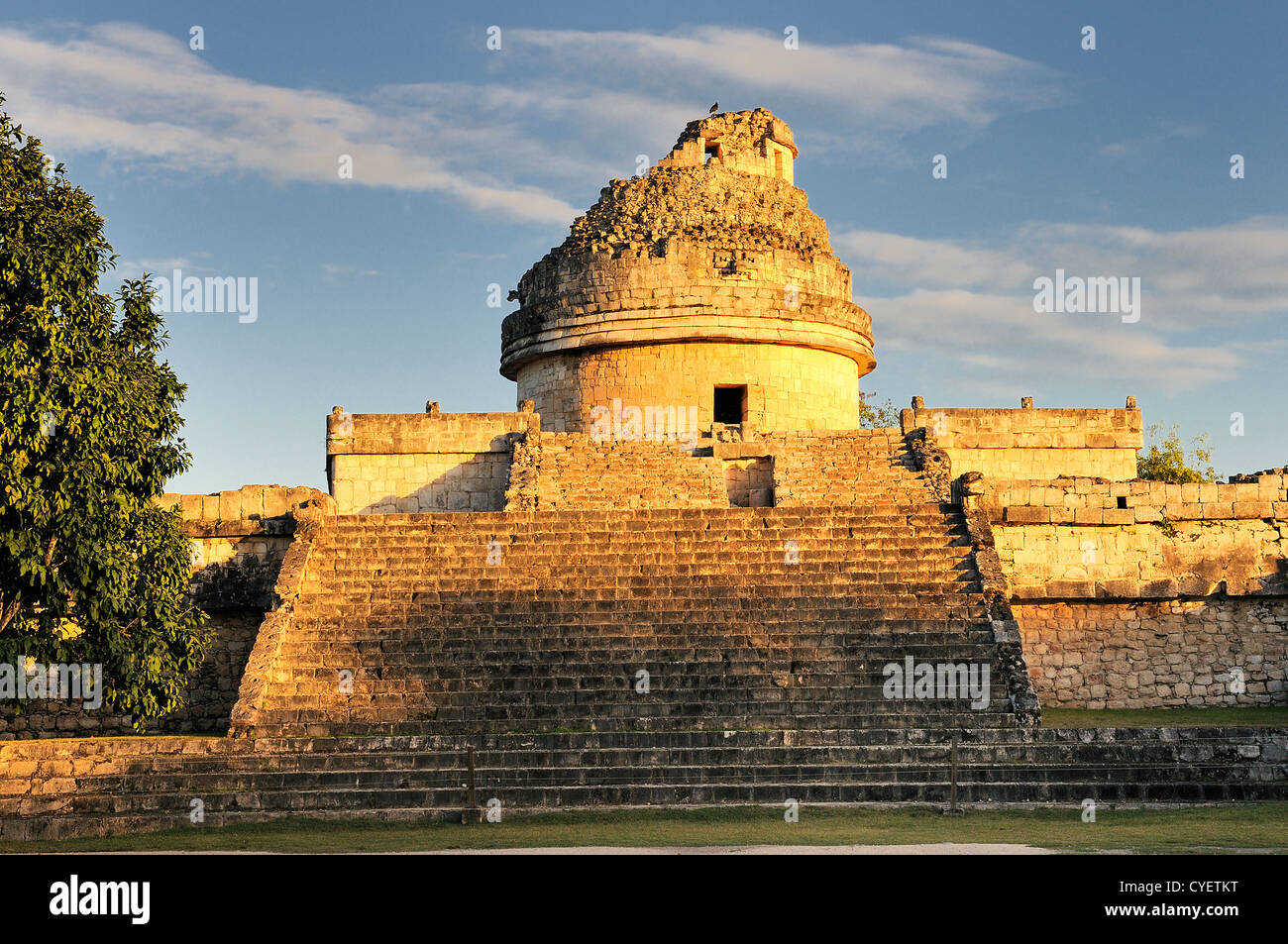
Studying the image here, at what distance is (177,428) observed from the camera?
1402 cm

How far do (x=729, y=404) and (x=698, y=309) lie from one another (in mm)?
1849

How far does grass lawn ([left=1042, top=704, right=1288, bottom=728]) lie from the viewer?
14.0m

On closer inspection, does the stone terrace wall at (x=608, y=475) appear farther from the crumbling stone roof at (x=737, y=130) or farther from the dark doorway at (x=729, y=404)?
the crumbling stone roof at (x=737, y=130)

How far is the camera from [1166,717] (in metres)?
15.0

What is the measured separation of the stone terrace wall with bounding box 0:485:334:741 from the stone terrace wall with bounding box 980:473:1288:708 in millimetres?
8962

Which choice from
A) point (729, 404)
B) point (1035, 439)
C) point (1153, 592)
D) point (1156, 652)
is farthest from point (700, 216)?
point (1156, 652)

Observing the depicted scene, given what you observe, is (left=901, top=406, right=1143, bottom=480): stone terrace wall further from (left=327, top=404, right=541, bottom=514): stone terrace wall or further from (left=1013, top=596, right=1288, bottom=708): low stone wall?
(left=327, top=404, right=541, bottom=514): stone terrace wall

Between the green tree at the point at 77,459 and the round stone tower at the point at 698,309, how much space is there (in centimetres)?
1014

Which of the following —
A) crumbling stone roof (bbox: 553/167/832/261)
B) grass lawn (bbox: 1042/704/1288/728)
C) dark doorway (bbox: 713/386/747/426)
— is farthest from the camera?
crumbling stone roof (bbox: 553/167/832/261)

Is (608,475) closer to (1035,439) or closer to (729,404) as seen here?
(729,404)

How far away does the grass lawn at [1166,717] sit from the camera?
45.8 ft

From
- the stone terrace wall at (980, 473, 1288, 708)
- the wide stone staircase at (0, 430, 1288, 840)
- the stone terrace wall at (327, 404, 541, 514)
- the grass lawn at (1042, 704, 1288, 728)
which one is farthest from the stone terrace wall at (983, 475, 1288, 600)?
the stone terrace wall at (327, 404, 541, 514)
